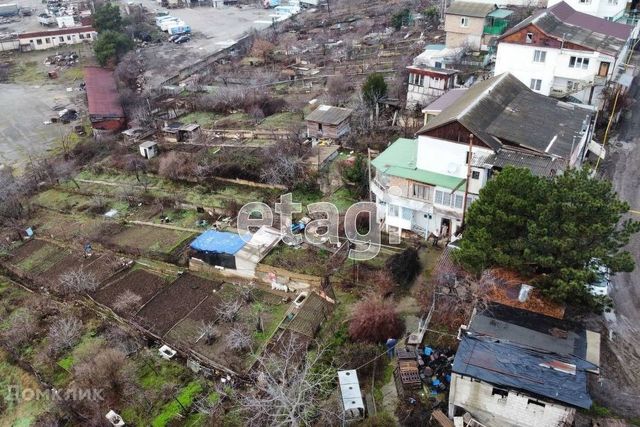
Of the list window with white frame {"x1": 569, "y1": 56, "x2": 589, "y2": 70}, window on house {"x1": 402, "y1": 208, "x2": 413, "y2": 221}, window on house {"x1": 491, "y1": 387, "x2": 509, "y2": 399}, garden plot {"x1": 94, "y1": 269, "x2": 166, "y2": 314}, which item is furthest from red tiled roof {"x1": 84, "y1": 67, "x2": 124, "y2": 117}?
window on house {"x1": 491, "y1": 387, "x2": 509, "y2": 399}

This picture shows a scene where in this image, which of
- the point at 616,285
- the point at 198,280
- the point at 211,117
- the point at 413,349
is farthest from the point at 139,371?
the point at 211,117

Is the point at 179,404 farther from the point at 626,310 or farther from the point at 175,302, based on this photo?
the point at 626,310

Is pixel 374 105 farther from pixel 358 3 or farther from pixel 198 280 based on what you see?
pixel 358 3

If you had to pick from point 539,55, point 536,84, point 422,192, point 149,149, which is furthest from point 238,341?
point 539,55

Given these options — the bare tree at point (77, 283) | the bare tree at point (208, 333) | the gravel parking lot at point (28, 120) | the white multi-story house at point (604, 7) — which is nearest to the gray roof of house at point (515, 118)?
the bare tree at point (208, 333)

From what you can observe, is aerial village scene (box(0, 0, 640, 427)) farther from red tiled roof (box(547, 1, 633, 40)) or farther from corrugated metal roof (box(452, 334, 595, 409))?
red tiled roof (box(547, 1, 633, 40))

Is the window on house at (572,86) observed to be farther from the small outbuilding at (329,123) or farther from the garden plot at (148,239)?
the garden plot at (148,239)
